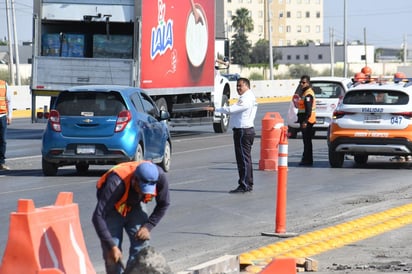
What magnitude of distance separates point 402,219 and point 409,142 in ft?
24.2

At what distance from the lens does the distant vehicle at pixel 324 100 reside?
30.1 m

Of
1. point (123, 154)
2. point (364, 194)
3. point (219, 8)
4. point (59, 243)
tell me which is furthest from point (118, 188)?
point (219, 8)

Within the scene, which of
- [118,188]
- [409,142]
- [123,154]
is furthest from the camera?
[409,142]

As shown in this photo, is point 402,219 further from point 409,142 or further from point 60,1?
point 60,1

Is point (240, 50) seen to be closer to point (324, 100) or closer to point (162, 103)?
point (324, 100)

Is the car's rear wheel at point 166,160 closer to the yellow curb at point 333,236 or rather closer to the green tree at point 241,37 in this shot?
the yellow curb at point 333,236

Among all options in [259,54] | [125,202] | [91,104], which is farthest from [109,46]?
[259,54]

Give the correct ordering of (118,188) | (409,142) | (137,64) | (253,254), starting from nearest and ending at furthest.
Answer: (118,188)
(253,254)
(409,142)
(137,64)

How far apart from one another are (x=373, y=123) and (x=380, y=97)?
23.1 inches

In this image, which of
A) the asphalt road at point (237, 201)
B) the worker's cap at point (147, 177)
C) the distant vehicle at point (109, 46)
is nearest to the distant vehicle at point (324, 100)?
the asphalt road at point (237, 201)

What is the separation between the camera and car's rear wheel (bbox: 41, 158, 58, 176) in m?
20.5

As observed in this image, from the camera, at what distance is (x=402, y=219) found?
1460 cm

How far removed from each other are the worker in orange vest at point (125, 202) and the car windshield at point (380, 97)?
13997mm

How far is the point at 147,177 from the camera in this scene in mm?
8148
